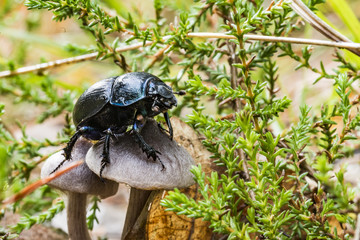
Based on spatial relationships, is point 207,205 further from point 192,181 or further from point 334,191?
point 334,191

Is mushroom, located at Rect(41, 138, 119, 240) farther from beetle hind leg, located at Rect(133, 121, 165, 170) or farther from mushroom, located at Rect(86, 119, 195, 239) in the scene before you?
beetle hind leg, located at Rect(133, 121, 165, 170)

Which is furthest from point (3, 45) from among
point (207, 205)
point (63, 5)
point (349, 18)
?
point (207, 205)

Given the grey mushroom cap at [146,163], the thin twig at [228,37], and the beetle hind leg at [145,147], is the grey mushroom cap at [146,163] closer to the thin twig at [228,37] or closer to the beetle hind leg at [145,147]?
the beetle hind leg at [145,147]

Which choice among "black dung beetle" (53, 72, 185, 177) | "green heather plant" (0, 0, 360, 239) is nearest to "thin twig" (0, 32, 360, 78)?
"green heather plant" (0, 0, 360, 239)

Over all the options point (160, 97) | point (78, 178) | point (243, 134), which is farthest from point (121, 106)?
point (243, 134)

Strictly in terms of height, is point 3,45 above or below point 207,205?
below

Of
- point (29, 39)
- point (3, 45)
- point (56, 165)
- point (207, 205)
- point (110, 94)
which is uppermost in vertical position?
point (110, 94)

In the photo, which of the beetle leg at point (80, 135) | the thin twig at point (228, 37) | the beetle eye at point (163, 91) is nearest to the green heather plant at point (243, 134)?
the thin twig at point (228, 37)

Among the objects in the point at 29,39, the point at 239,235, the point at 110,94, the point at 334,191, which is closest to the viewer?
the point at 334,191
